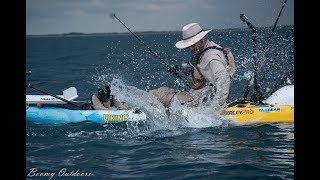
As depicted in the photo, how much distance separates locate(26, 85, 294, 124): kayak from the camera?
9.31 metres

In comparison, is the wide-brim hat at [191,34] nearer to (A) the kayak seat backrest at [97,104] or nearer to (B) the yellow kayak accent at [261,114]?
(B) the yellow kayak accent at [261,114]

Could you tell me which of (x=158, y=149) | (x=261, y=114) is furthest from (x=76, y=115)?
(x=261, y=114)

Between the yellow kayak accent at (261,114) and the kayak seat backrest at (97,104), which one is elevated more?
the kayak seat backrest at (97,104)

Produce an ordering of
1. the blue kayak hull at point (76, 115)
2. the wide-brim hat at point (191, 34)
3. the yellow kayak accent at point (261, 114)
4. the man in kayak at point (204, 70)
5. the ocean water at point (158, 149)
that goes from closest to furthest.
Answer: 1. the ocean water at point (158, 149)
2. the man in kayak at point (204, 70)
3. the wide-brim hat at point (191, 34)
4. the yellow kayak accent at point (261, 114)
5. the blue kayak hull at point (76, 115)

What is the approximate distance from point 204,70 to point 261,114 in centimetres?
168

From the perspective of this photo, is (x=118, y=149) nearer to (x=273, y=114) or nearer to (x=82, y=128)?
(x=82, y=128)

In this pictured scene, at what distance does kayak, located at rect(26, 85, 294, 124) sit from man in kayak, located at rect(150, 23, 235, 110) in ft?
2.10

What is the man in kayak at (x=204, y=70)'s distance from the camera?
8.73 metres

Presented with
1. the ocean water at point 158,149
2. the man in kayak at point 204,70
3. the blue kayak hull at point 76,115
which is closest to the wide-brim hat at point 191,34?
the man in kayak at point 204,70

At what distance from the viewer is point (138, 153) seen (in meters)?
7.59
